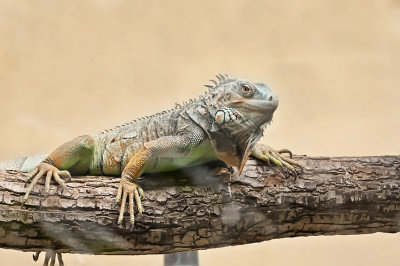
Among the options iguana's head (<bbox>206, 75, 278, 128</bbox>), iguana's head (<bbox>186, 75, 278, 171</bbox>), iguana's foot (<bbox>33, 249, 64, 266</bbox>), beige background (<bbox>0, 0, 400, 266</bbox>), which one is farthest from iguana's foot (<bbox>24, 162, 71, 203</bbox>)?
iguana's head (<bbox>206, 75, 278, 128</bbox>)

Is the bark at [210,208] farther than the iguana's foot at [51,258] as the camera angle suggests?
No

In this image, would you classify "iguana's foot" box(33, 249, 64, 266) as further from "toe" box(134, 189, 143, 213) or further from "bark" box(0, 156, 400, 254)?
"toe" box(134, 189, 143, 213)

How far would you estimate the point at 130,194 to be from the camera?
2770 mm

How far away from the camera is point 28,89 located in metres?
3.69

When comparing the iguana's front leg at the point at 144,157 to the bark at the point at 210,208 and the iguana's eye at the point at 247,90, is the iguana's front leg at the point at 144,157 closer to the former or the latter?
the bark at the point at 210,208

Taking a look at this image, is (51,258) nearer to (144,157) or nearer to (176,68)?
(144,157)

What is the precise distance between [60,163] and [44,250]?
1.66 ft

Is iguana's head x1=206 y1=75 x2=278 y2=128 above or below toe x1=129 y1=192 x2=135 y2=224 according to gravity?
above

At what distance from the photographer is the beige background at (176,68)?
3701 millimetres

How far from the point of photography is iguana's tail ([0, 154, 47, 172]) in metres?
3.25

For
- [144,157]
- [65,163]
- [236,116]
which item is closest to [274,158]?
[236,116]

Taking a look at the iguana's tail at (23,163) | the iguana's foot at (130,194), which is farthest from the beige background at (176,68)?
the iguana's foot at (130,194)

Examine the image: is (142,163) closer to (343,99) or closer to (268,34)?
(268,34)

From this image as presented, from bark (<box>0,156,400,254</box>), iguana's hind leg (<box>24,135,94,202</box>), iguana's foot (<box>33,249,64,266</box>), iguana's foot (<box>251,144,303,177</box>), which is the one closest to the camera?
bark (<box>0,156,400,254</box>)
